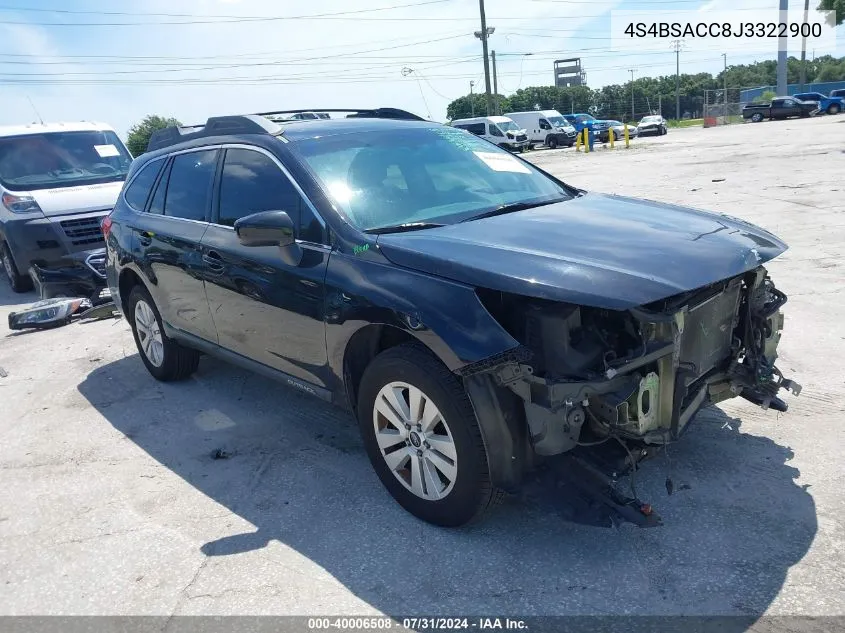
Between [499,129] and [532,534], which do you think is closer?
[532,534]

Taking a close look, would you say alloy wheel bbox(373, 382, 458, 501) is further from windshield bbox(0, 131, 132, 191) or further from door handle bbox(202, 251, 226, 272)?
windshield bbox(0, 131, 132, 191)

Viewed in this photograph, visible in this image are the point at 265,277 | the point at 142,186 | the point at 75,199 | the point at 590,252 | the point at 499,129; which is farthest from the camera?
the point at 499,129

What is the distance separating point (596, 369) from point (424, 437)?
2.73 feet

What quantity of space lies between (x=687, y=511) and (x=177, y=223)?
366 centimetres

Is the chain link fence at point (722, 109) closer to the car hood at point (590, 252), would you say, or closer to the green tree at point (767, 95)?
the green tree at point (767, 95)

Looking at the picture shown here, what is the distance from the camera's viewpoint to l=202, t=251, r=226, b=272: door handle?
421 centimetres

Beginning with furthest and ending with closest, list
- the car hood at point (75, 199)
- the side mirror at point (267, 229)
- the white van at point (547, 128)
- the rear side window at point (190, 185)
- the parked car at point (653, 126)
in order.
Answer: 1. the parked car at point (653, 126)
2. the white van at point (547, 128)
3. the car hood at point (75, 199)
4. the rear side window at point (190, 185)
5. the side mirror at point (267, 229)

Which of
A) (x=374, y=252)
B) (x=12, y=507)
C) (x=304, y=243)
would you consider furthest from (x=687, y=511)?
(x=12, y=507)

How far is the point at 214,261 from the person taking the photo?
4270mm

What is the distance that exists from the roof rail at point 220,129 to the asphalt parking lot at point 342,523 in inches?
74.4

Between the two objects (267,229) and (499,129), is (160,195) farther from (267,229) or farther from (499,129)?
(499,129)

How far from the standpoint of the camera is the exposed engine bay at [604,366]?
2701mm

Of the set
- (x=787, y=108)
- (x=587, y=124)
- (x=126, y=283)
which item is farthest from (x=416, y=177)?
(x=787, y=108)

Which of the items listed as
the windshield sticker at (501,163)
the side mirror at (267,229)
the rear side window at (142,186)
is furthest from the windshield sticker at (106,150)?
the side mirror at (267,229)
